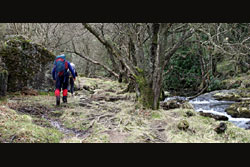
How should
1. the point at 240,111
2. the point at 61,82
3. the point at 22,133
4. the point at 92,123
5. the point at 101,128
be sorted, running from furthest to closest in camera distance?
the point at 240,111 → the point at 61,82 → the point at 92,123 → the point at 101,128 → the point at 22,133

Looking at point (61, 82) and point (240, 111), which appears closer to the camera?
point (61, 82)

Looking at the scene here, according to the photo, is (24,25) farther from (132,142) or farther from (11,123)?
(132,142)

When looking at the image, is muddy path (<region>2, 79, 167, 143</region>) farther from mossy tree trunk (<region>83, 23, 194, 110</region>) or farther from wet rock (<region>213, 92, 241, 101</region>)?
wet rock (<region>213, 92, 241, 101</region>)

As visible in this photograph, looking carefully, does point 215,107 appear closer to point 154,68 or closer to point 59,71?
point 154,68

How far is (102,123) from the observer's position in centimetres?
586

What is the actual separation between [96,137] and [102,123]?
1.33 metres

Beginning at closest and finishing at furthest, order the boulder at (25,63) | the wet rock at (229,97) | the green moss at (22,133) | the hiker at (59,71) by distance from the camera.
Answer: the green moss at (22,133) → the hiker at (59,71) → the boulder at (25,63) → the wet rock at (229,97)

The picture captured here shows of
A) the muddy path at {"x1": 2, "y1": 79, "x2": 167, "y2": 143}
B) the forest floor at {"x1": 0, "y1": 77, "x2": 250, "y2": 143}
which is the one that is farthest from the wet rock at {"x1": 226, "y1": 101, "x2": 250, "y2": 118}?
the muddy path at {"x1": 2, "y1": 79, "x2": 167, "y2": 143}

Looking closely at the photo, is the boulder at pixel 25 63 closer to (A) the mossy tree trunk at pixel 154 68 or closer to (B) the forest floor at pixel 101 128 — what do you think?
(B) the forest floor at pixel 101 128

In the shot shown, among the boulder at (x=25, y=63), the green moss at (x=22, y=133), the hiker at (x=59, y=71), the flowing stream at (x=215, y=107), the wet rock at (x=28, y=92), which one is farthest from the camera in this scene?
the wet rock at (x=28, y=92)

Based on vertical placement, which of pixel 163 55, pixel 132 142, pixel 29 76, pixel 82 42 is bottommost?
pixel 132 142

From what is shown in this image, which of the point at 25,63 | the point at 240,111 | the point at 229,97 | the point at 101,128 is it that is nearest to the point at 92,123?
the point at 101,128

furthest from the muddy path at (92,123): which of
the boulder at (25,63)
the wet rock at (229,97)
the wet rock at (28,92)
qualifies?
the wet rock at (229,97)

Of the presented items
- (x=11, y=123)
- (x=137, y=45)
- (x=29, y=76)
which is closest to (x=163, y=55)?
(x=137, y=45)
